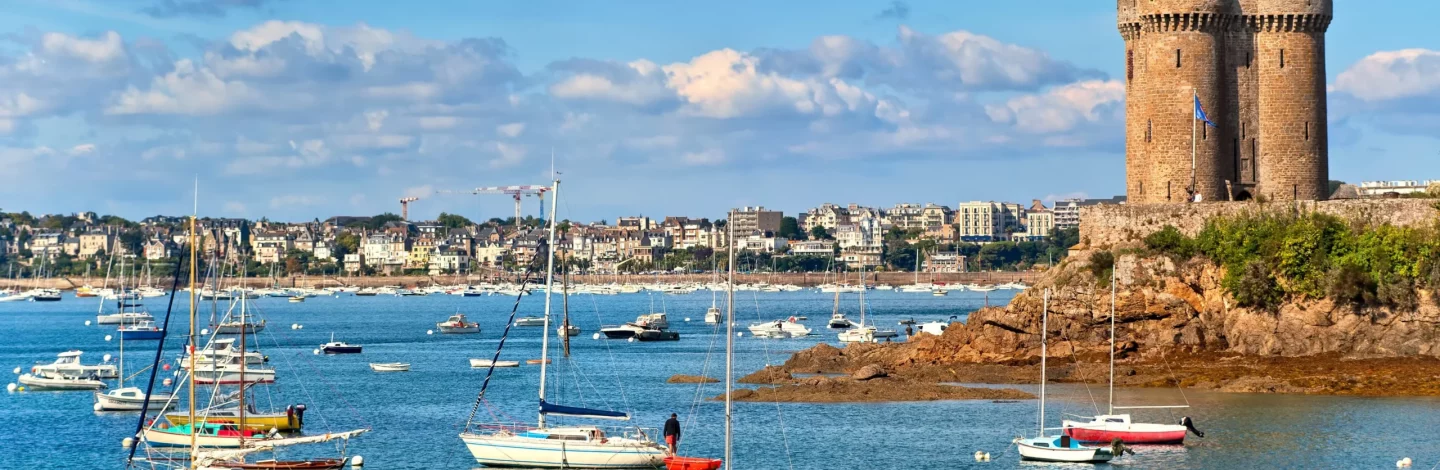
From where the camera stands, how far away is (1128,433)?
45250 millimetres

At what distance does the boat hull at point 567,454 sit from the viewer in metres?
42.5

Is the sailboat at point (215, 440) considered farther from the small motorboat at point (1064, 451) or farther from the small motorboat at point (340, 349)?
the small motorboat at point (340, 349)

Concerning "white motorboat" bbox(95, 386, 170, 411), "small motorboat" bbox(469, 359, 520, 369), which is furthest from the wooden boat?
"small motorboat" bbox(469, 359, 520, 369)

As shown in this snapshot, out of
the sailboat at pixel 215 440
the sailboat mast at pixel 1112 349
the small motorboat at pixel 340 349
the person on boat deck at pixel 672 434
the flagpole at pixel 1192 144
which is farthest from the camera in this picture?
the small motorboat at pixel 340 349

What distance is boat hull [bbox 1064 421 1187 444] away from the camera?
4469cm

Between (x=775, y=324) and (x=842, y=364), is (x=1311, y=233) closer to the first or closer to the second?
(x=842, y=364)

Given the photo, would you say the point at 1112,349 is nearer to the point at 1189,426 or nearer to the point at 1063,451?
the point at 1189,426

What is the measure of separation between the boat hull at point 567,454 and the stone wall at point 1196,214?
25901 millimetres

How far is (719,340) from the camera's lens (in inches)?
4075

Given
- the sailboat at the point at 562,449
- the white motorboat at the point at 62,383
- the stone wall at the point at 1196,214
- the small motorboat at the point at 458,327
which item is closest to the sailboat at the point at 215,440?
the sailboat at the point at 562,449

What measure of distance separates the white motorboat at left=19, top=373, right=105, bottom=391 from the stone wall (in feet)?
124

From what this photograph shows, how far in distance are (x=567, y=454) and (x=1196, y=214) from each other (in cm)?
2810

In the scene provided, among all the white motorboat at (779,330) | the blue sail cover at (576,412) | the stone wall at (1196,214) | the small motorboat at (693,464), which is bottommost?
the small motorboat at (693,464)

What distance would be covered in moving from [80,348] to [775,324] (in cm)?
3981
